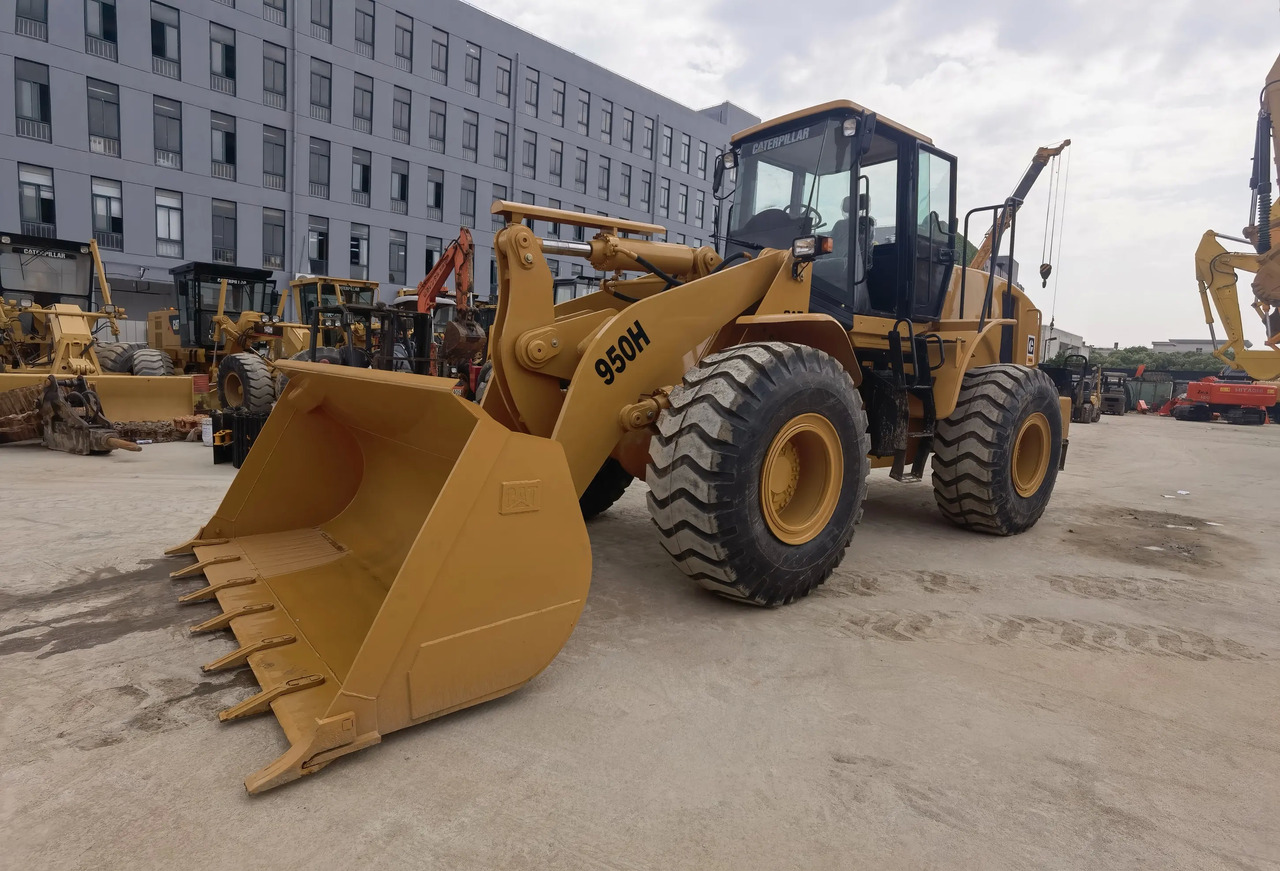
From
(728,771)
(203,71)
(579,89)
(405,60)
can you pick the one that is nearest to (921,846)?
(728,771)

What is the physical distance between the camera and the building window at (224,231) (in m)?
23.1

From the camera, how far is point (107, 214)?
21172 millimetres

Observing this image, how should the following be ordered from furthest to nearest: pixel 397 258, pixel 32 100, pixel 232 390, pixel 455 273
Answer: pixel 397 258 → pixel 32 100 → pixel 455 273 → pixel 232 390

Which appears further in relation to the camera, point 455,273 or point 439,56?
point 439,56

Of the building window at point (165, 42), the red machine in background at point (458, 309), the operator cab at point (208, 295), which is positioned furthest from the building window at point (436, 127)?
the red machine in background at point (458, 309)

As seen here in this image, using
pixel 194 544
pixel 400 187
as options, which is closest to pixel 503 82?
pixel 400 187

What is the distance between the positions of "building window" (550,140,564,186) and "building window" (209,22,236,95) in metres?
13.6

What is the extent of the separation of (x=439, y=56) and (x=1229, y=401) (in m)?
31.0

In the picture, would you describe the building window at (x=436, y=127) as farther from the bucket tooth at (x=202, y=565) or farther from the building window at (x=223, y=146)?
the bucket tooth at (x=202, y=565)

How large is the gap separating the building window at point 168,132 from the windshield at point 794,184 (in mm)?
23619

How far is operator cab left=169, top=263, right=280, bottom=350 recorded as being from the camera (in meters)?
13.3

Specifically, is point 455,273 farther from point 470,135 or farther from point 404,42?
point 470,135

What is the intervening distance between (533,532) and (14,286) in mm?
13481

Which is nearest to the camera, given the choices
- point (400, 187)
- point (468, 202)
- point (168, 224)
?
point (168, 224)
